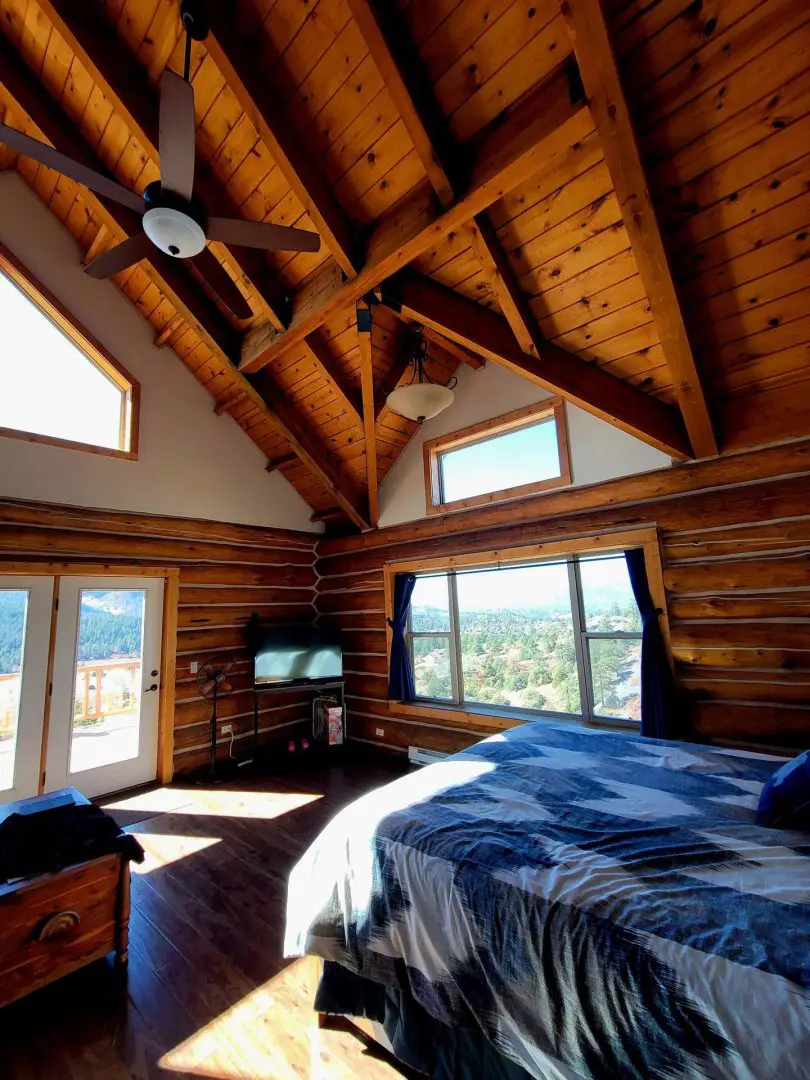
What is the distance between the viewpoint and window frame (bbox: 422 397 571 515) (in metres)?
4.02

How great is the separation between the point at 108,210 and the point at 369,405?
2.30m

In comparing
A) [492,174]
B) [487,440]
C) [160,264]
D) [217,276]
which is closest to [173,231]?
[492,174]

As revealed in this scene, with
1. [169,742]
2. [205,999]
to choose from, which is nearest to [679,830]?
[205,999]

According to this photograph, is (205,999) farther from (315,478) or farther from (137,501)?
(315,478)

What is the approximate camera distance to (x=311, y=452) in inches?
190

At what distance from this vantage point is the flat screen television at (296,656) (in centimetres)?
502

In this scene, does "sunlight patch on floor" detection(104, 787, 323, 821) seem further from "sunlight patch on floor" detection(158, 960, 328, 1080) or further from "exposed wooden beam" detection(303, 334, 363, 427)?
"exposed wooden beam" detection(303, 334, 363, 427)

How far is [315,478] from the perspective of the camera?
5523mm

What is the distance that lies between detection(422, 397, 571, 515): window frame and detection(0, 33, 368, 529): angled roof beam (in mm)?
1275

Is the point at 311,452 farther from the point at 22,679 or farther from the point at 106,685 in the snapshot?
the point at 22,679

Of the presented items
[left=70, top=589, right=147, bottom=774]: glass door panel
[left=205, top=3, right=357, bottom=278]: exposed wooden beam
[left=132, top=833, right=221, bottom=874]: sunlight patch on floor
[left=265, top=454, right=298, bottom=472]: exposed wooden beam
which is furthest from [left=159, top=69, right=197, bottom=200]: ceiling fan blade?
[left=132, top=833, right=221, bottom=874]: sunlight patch on floor

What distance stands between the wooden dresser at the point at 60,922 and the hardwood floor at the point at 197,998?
0.15m

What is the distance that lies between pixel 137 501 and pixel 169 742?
2386 mm

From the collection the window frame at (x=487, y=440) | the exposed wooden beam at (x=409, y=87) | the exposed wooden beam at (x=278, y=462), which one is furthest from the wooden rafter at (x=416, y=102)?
the exposed wooden beam at (x=278, y=462)
